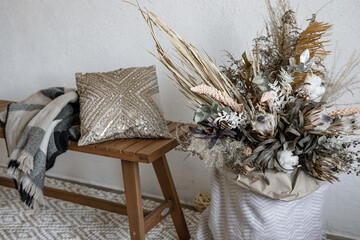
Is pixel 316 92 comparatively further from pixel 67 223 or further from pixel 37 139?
pixel 67 223

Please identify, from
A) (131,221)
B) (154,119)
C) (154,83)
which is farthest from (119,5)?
(131,221)

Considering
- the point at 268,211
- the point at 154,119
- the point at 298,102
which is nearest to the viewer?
the point at 298,102

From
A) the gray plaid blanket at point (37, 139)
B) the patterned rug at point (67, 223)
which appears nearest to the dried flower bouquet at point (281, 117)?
the gray plaid blanket at point (37, 139)

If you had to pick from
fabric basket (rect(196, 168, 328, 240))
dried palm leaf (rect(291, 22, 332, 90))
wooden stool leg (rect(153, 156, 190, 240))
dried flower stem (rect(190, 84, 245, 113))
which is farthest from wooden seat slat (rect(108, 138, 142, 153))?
A: dried palm leaf (rect(291, 22, 332, 90))

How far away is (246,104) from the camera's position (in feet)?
4.55

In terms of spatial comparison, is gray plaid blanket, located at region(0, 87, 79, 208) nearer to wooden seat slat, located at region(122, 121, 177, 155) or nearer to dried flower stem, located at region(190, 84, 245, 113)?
wooden seat slat, located at region(122, 121, 177, 155)

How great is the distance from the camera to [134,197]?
170cm

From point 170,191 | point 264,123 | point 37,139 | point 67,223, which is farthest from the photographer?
point 67,223

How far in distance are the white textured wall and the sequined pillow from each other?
276mm

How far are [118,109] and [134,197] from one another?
0.40m

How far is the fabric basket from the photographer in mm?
1387

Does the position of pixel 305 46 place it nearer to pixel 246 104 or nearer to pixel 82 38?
pixel 246 104

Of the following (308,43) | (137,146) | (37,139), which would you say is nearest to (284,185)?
(308,43)

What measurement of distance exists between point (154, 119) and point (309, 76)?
71 cm
